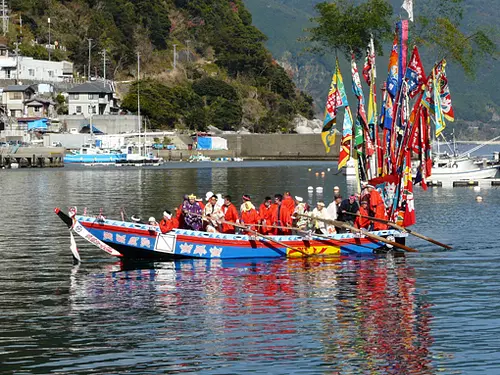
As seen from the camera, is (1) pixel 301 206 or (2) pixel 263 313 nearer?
(2) pixel 263 313

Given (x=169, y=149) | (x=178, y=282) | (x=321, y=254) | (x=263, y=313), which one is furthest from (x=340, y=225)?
(x=169, y=149)

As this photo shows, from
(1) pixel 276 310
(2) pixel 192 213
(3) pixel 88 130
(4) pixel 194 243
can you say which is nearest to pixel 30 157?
(3) pixel 88 130

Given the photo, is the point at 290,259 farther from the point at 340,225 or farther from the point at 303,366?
the point at 303,366

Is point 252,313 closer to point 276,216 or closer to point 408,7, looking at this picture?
point 276,216

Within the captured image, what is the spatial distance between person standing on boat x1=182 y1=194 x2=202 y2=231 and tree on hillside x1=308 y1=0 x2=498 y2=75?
268 feet

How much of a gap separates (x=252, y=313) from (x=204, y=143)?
162631mm

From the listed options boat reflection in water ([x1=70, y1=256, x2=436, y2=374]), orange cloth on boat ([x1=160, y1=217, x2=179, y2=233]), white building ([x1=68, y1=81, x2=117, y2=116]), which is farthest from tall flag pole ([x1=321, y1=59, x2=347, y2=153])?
white building ([x1=68, y1=81, x2=117, y2=116])

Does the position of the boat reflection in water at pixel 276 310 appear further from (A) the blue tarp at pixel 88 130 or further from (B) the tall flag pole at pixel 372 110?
(A) the blue tarp at pixel 88 130

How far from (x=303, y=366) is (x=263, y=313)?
6.48m

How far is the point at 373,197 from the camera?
47.4 meters

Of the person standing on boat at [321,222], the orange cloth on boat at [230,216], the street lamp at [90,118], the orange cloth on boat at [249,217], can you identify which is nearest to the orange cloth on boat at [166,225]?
the orange cloth on boat at [230,216]

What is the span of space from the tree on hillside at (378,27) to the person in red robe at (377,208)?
7793 cm

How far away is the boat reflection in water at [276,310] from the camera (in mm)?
28547

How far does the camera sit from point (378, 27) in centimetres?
14125
